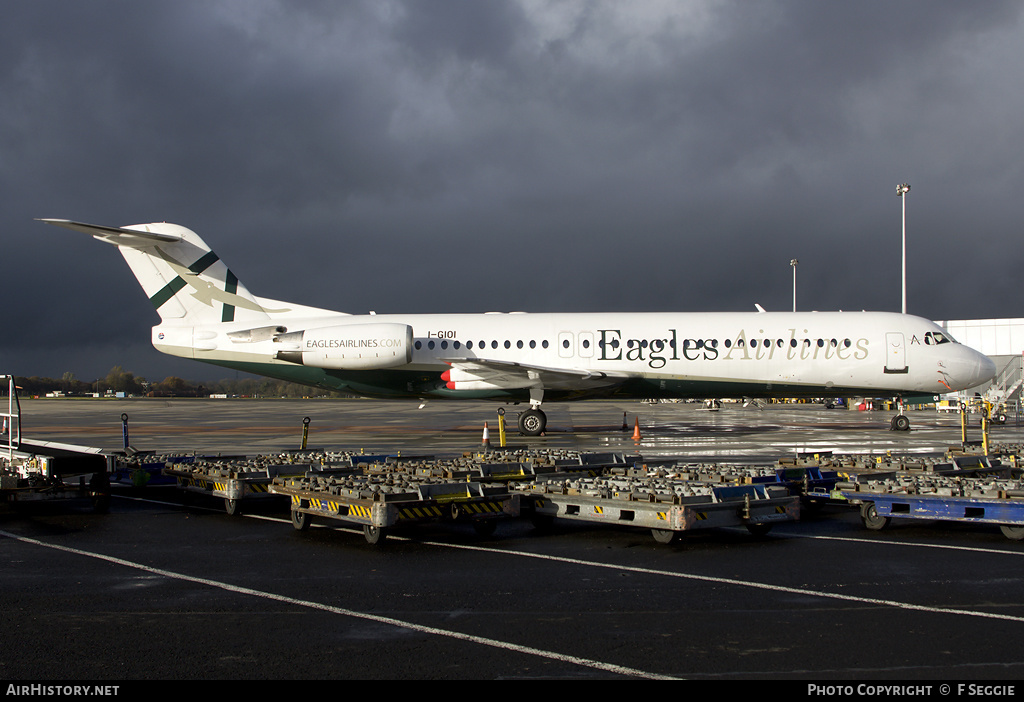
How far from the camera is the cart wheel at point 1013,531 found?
8.97 meters

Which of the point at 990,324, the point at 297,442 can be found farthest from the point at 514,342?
the point at 990,324

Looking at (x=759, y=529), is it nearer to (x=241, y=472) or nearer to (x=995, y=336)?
(x=241, y=472)

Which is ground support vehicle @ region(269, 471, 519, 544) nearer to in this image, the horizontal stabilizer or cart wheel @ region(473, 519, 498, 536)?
cart wheel @ region(473, 519, 498, 536)

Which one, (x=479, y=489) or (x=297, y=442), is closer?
(x=479, y=489)

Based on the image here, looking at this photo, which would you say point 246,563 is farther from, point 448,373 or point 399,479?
point 448,373

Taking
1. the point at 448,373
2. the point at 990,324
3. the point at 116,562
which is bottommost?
the point at 116,562

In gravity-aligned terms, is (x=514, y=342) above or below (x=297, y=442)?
above

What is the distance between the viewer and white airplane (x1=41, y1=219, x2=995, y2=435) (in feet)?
80.3

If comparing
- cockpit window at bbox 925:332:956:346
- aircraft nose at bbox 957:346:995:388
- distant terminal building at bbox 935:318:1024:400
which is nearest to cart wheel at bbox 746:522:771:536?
cockpit window at bbox 925:332:956:346

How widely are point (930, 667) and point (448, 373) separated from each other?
68.4 feet

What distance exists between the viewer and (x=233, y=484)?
1081cm
